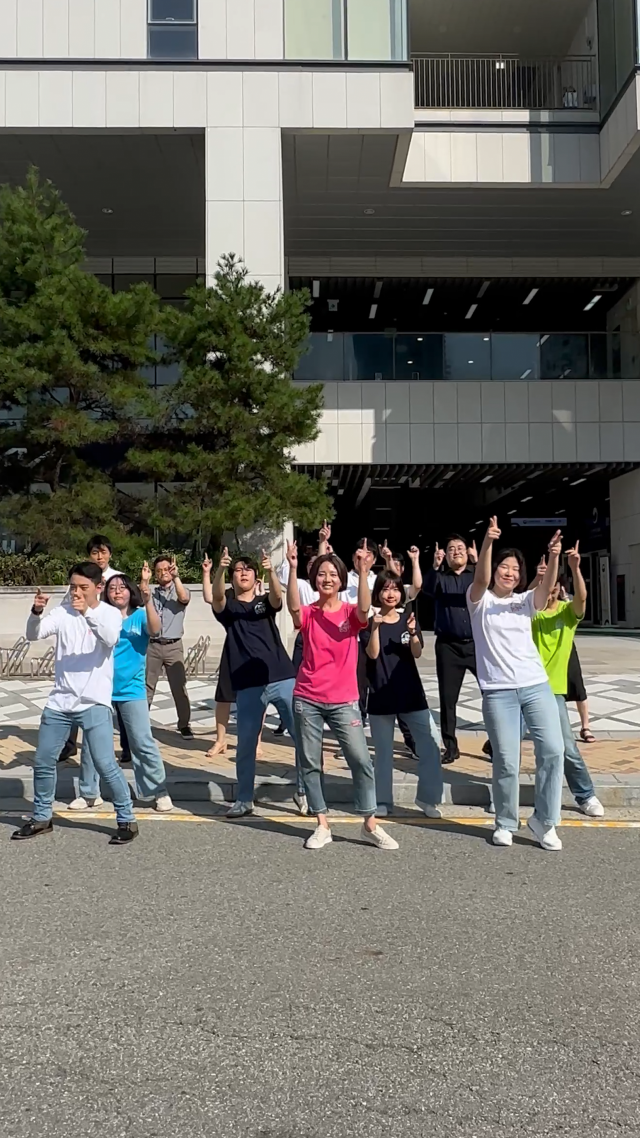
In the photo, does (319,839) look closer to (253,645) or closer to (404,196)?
(253,645)

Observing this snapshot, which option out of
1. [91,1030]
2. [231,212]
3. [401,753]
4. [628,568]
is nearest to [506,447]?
[628,568]

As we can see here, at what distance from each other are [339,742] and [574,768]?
5.66 feet

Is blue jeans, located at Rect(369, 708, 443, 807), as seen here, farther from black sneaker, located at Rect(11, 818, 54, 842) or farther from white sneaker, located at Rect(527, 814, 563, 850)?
black sneaker, located at Rect(11, 818, 54, 842)

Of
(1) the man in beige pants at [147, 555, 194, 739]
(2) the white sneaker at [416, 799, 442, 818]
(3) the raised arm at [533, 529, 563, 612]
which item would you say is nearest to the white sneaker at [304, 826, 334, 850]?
(2) the white sneaker at [416, 799, 442, 818]

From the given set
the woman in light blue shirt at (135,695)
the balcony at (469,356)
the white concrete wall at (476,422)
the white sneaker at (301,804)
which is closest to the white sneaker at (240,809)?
the white sneaker at (301,804)

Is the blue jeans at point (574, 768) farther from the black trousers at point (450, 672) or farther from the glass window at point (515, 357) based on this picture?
the glass window at point (515, 357)

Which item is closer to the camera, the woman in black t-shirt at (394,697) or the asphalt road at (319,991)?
the asphalt road at (319,991)

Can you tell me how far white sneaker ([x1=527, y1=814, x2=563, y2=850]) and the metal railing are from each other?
833 inches

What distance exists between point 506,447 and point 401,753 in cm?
1707

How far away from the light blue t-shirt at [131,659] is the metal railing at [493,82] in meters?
20.1

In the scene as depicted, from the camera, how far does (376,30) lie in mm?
18984

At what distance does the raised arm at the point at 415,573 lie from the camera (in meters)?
6.88

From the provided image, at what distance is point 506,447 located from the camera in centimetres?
2398

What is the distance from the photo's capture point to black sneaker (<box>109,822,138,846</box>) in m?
5.73
